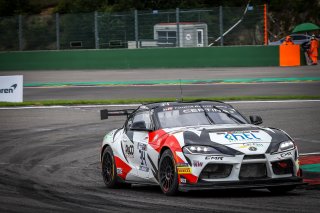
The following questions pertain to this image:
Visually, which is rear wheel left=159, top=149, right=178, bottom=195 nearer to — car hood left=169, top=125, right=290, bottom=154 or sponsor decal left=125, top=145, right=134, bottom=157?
car hood left=169, top=125, right=290, bottom=154

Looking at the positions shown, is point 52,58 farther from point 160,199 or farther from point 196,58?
point 160,199

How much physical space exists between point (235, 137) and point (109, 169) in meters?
2.93

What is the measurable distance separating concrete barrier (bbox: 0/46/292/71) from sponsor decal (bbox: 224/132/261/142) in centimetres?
2913

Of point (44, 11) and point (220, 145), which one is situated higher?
point (44, 11)

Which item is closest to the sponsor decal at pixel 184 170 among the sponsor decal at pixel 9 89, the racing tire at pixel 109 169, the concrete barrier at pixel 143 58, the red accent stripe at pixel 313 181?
the red accent stripe at pixel 313 181

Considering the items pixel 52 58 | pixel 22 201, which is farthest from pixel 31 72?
pixel 22 201

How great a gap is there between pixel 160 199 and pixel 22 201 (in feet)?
5.87

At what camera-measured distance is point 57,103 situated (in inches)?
1050

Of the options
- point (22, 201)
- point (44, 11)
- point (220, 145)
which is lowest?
point (22, 201)

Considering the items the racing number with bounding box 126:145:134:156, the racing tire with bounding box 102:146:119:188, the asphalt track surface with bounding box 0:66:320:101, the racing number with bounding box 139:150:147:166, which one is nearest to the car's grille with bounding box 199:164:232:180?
the racing number with bounding box 139:150:147:166

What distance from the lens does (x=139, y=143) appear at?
484 inches

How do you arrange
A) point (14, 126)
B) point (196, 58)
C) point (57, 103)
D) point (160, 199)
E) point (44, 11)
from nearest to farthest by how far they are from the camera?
point (160, 199) → point (14, 126) → point (57, 103) → point (196, 58) → point (44, 11)

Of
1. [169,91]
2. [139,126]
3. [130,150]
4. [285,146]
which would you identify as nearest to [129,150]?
[130,150]

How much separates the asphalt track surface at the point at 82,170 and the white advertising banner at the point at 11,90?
6.55 ft
